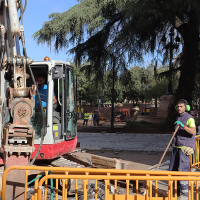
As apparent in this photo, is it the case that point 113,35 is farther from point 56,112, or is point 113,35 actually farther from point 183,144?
point 183,144

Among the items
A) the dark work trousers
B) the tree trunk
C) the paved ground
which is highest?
the tree trunk

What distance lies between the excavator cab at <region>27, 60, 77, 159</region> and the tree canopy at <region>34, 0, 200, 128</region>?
8136mm

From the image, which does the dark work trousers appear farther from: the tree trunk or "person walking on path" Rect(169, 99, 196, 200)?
the tree trunk

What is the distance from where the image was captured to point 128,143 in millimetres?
13508

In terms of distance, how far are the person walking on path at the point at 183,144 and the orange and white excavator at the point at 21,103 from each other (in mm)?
2522

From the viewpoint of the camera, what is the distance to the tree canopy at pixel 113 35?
15.5 m

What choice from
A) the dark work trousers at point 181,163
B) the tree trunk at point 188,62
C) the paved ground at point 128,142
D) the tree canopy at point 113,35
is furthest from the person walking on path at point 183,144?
the tree trunk at point 188,62

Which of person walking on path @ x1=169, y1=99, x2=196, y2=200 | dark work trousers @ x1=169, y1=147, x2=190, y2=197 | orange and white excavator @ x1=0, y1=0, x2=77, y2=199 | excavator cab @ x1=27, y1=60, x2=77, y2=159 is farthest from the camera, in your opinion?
excavator cab @ x1=27, y1=60, x2=77, y2=159

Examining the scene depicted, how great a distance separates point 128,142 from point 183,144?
29.0ft

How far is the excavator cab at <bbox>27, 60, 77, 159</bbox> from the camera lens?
Answer: 6.07m

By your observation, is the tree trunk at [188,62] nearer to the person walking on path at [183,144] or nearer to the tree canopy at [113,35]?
the tree canopy at [113,35]

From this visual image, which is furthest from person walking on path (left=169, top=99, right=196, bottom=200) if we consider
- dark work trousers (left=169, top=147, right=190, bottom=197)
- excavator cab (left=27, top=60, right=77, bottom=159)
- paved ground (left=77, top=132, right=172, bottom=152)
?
paved ground (left=77, top=132, right=172, bottom=152)

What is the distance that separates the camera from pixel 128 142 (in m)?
13.8

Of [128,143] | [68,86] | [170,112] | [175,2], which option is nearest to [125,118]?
[170,112]
